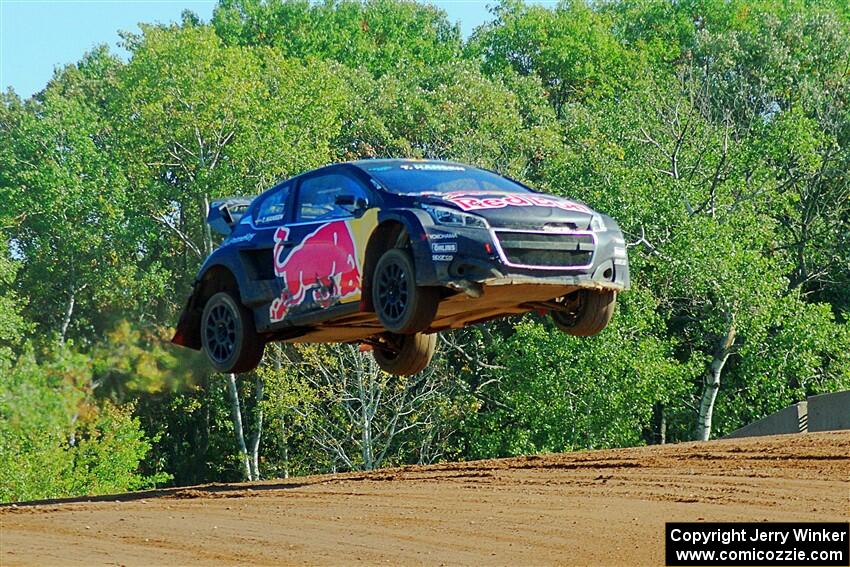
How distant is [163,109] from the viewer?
134 ft

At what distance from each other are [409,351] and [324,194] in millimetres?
2164

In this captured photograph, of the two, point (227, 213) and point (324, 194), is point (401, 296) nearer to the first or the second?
point (324, 194)

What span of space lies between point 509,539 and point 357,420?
28204 mm

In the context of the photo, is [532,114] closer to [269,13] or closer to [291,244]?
[269,13]

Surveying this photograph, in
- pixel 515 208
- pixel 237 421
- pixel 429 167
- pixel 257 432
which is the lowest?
pixel 257 432

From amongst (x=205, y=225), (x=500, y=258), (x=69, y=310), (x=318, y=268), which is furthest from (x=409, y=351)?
(x=205, y=225)

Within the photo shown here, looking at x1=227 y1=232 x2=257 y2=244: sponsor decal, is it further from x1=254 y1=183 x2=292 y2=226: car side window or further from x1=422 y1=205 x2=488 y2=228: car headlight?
x1=422 y1=205 x2=488 y2=228: car headlight

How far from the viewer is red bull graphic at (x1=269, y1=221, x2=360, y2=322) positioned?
13.7 meters

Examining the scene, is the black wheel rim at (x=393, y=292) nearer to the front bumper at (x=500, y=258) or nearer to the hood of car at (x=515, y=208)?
the front bumper at (x=500, y=258)

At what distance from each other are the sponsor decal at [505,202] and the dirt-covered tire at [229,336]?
307 centimetres

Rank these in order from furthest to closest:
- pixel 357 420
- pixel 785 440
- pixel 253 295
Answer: pixel 357 420, pixel 785 440, pixel 253 295

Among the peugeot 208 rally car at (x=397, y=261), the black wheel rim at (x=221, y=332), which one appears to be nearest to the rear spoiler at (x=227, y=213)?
the peugeot 208 rally car at (x=397, y=261)

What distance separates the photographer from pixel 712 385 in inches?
1506

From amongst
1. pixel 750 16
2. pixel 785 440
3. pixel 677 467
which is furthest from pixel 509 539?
pixel 750 16
